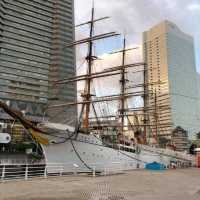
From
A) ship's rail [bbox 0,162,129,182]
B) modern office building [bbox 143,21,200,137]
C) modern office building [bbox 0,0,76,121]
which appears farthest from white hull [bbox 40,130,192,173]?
modern office building [bbox 143,21,200,137]

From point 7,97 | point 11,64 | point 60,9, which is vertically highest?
point 60,9

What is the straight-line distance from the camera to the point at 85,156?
26.5 meters

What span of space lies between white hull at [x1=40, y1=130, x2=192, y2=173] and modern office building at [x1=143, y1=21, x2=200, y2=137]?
3359 inches

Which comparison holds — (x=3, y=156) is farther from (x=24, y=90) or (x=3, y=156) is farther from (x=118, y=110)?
(x=24, y=90)

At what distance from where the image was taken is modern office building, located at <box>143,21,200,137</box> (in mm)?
121688

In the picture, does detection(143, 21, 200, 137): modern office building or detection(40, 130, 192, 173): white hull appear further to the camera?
detection(143, 21, 200, 137): modern office building

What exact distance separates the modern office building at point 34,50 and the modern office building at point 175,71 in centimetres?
3140

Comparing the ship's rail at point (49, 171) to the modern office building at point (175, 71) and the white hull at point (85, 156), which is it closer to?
the white hull at point (85, 156)

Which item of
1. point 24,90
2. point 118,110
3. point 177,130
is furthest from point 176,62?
point 118,110

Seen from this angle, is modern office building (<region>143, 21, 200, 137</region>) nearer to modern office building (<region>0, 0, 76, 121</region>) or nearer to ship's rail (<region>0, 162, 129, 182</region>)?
modern office building (<region>0, 0, 76, 121</region>)

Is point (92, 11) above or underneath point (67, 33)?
underneath

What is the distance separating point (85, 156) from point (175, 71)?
108437 mm

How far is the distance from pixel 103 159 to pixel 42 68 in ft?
291

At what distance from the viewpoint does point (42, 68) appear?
113 m
